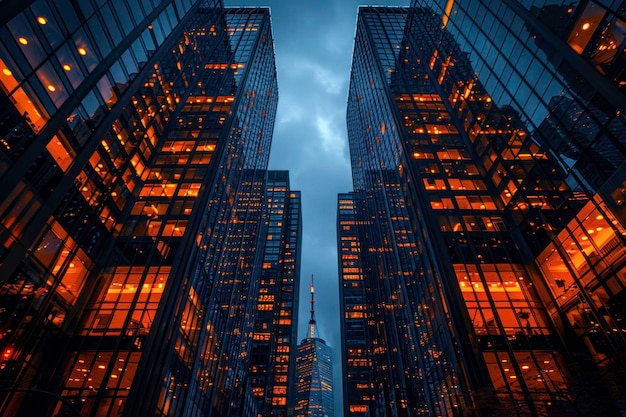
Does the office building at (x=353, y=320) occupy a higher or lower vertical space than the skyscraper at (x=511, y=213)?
higher

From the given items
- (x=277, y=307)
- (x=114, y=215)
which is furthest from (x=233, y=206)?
(x=277, y=307)

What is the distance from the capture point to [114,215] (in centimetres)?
3641

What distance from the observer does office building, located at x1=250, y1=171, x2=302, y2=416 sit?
114 meters

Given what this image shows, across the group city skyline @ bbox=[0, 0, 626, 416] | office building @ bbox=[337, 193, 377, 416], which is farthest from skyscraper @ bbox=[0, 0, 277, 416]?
office building @ bbox=[337, 193, 377, 416]

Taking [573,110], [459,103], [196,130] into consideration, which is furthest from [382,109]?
[573,110]

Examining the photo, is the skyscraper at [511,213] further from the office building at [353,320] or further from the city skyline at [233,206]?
the office building at [353,320]

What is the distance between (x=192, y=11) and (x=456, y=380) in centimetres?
5300

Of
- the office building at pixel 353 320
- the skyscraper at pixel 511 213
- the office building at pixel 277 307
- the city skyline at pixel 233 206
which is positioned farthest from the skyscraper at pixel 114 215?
the office building at pixel 353 320

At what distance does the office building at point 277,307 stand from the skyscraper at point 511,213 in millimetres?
64287

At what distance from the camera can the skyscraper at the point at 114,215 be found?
22281mm

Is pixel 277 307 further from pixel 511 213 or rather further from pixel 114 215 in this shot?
pixel 511 213

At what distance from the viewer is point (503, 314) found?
33156mm

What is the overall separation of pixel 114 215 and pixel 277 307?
10414 cm

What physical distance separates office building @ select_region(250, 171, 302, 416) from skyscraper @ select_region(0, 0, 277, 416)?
209 feet
